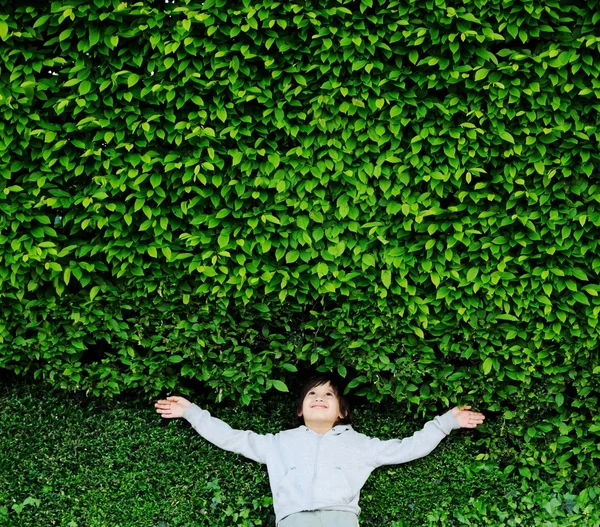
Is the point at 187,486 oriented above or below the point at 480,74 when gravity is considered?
below

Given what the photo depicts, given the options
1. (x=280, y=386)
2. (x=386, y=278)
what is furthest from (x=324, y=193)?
(x=280, y=386)

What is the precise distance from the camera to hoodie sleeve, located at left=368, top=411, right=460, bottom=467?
402 centimetres

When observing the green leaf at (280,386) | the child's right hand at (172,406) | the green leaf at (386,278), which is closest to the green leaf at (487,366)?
the green leaf at (386,278)

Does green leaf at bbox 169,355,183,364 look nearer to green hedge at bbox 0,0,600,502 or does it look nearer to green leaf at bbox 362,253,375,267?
green hedge at bbox 0,0,600,502

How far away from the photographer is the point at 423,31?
12.1 ft

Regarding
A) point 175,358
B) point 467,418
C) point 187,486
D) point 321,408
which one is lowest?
point 187,486

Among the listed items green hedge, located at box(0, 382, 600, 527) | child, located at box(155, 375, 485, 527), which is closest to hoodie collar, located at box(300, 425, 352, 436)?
child, located at box(155, 375, 485, 527)

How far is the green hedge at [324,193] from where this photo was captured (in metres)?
3.77

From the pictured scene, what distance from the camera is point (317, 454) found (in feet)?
12.9

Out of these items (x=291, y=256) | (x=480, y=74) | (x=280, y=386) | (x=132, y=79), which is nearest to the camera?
(x=480, y=74)

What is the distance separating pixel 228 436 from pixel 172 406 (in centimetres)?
39

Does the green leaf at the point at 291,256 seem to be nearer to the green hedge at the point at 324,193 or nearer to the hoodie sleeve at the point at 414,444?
the green hedge at the point at 324,193

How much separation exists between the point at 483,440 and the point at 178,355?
1871mm

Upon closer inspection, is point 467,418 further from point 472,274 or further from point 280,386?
point 280,386
